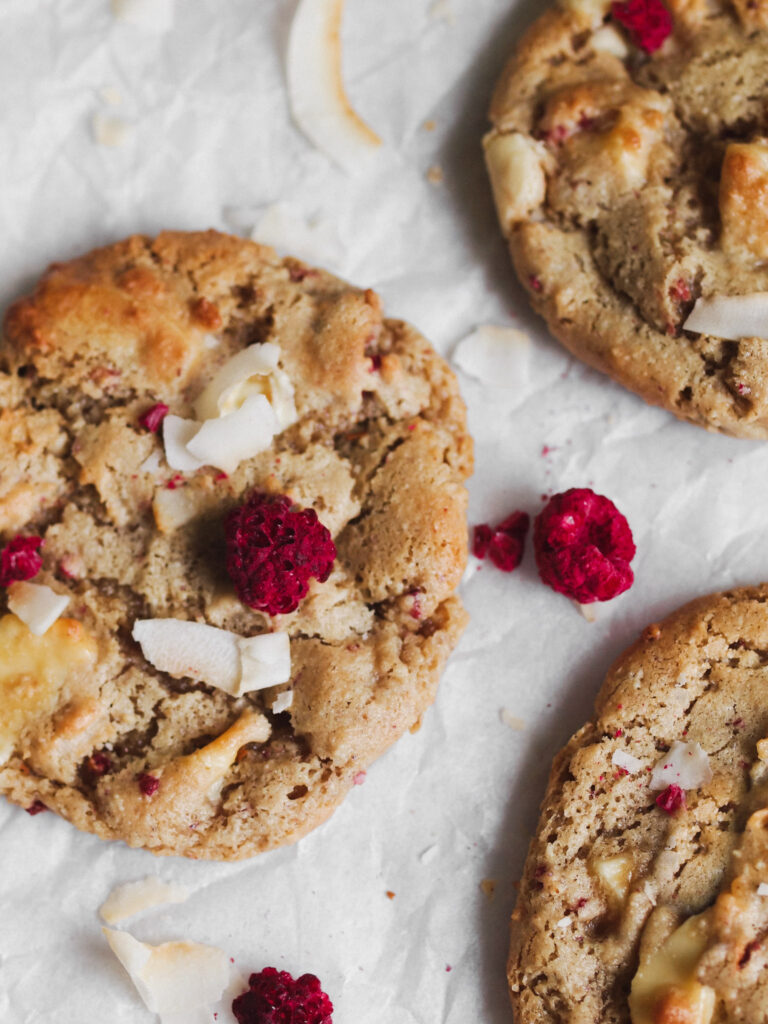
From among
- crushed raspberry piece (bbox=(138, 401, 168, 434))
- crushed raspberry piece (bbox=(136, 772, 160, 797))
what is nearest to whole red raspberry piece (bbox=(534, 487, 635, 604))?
crushed raspberry piece (bbox=(138, 401, 168, 434))

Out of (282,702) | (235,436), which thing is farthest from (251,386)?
(282,702)

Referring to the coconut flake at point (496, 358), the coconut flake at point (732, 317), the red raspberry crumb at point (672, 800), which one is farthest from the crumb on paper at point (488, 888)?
the coconut flake at point (732, 317)

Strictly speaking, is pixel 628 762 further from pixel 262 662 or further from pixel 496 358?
pixel 496 358

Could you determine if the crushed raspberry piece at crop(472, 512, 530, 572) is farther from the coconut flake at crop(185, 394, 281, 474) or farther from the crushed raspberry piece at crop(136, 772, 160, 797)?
the crushed raspberry piece at crop(136, 772, 160, 797)

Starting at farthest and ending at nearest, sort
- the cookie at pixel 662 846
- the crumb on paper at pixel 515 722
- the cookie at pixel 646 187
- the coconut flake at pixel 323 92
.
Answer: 1. the coconut flake at pixel 323 92
2. the crumb on paper at pixel 515 722
3. the cookie at pixel 646 187
4. the cookie at pixel 662 846

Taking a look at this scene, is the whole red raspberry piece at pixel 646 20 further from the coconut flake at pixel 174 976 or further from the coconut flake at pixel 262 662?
the coconut flake at pixel 174 976

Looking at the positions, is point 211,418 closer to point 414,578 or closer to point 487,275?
point 414,578
